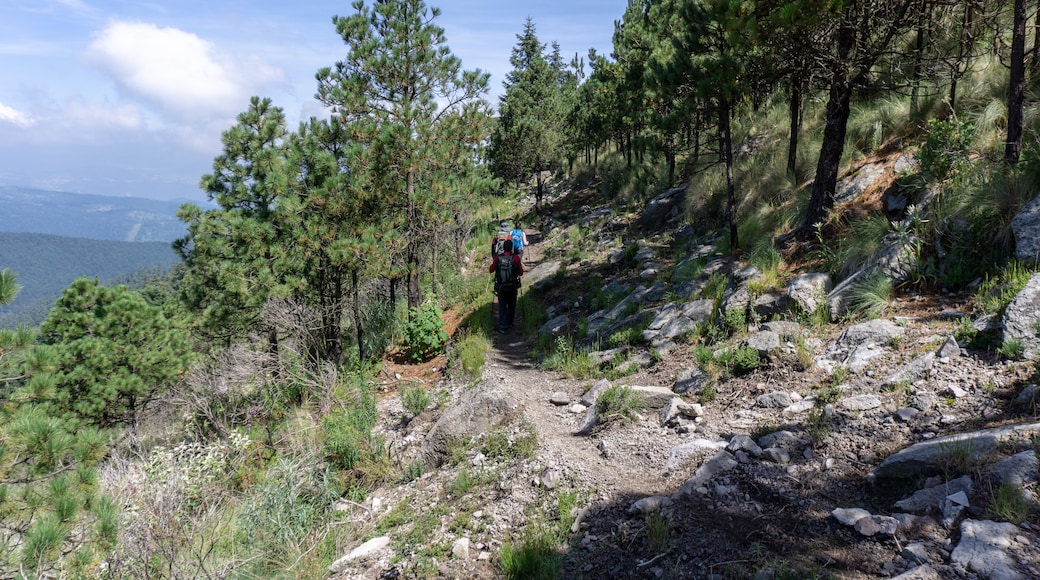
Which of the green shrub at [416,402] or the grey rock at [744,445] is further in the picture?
the green shrub at [416,402]

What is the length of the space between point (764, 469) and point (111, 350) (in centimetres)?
1874

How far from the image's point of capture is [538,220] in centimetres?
2875

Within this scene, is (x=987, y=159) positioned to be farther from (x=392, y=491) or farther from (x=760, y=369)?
(x=392, y=491)

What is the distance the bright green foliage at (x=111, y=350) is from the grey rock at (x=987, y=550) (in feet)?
56.4

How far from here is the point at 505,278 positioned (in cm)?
1025

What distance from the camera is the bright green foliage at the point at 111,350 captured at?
14.9 m

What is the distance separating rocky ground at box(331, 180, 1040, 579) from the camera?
2.98 metres

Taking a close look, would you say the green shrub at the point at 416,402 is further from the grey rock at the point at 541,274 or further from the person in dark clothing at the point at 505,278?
the grey rock at the point at 541,274

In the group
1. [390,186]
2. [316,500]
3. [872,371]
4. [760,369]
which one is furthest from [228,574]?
[390,186]

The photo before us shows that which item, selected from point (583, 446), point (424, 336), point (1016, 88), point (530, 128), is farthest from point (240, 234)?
point (530, 128)

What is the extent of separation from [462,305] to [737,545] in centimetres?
1152

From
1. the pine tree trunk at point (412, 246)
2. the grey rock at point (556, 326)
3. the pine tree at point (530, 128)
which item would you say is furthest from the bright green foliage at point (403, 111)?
the pine tree at point (530, 128)

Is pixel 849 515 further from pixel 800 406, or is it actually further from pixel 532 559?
pixel 532 559

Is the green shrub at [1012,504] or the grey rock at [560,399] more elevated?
the green shrub at [1012,504]
